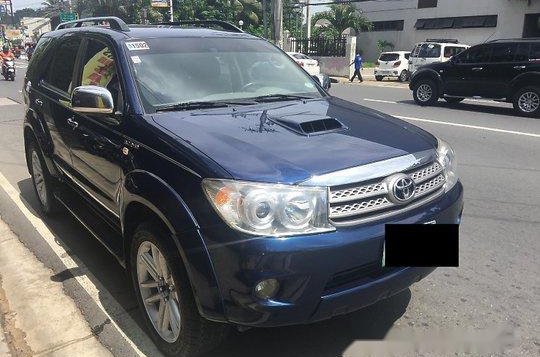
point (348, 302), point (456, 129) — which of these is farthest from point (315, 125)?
point (456, 129)

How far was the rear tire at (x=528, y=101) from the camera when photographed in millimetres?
12047

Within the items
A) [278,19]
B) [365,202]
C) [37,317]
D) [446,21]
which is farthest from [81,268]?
[446,21]

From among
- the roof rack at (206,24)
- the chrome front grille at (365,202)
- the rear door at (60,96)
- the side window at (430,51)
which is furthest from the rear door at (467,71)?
the chrome front grille at (365,202)

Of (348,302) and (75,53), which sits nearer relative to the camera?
(348,302)

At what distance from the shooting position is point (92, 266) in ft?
13.5

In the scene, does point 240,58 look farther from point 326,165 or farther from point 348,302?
point 348,302

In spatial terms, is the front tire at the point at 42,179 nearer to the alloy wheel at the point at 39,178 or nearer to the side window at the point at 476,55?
the alloy wheel at the point at 39,178

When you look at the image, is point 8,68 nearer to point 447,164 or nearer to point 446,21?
point 447,164

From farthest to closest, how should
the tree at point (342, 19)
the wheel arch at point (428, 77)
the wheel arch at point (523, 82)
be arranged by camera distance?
1. the tree at point (342, 19)
2. the wheel arch at point (428, 77)
3. the wheel arch at point (523, 82)

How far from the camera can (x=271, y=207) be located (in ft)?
7.63

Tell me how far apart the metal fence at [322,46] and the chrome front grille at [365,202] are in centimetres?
2878

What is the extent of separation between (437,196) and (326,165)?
29.7 inches

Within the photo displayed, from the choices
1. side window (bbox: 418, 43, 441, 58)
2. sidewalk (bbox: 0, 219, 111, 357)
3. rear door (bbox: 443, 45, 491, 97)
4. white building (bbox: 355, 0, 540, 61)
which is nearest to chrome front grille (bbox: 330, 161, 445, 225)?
sidewalk (bbox: 0, 219, 111, 357)

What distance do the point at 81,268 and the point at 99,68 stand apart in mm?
1565
